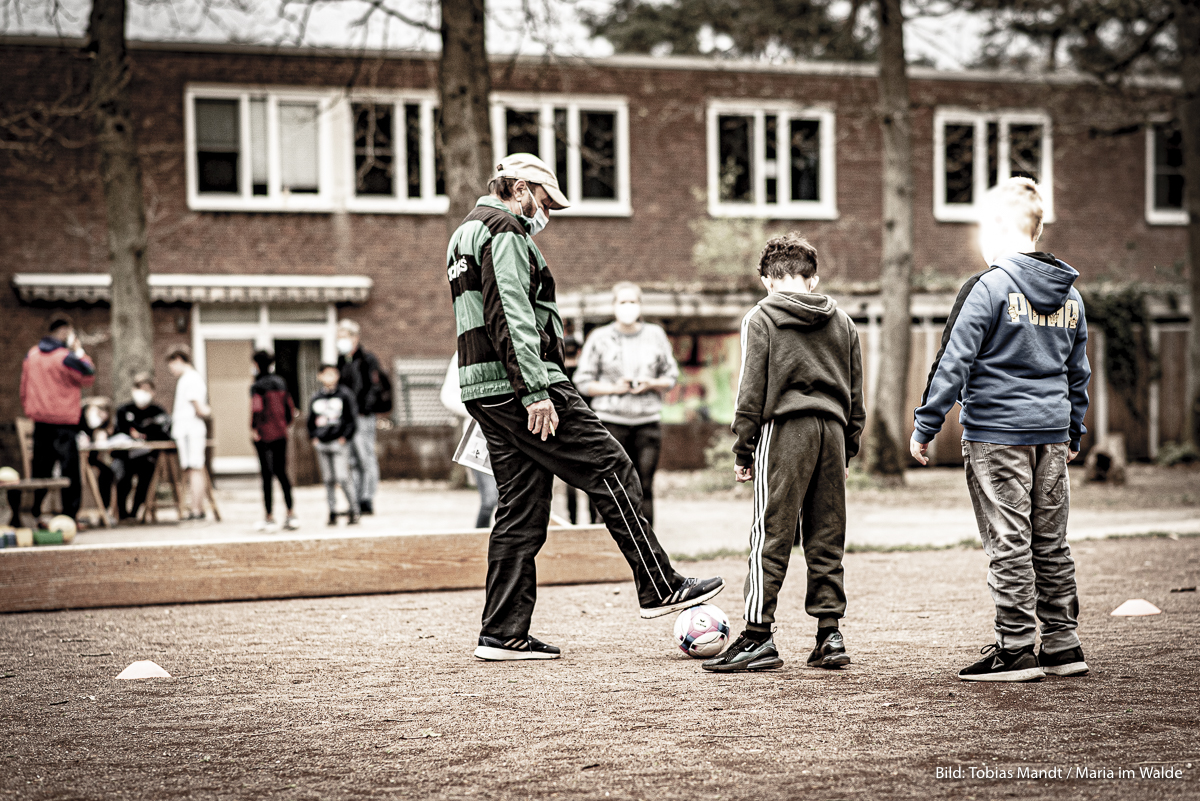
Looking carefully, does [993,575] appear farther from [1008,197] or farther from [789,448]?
[1008,197]

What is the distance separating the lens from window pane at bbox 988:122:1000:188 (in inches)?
1022

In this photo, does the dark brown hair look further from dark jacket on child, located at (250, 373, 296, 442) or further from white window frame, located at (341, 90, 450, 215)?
white window frame, located at (341, 90, 450, 215)

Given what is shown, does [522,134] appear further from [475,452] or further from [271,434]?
[475,452]

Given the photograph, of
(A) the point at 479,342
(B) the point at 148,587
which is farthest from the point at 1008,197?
(B) the point at 148,587

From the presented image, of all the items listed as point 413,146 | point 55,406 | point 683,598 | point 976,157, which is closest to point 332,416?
point 55,406

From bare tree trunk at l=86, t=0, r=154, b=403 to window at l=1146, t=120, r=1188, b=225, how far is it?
67.6ft

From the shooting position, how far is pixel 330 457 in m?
12.2

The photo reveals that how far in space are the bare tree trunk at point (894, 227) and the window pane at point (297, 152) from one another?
1117cm

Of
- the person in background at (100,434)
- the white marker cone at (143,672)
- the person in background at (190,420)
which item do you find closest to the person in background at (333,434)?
the person in background at (190,420)

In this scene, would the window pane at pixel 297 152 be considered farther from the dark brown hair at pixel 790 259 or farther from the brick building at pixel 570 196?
the dark brown hair at pixel 790 259

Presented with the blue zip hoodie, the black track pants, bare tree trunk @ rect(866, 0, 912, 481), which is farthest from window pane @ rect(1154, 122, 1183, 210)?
the black track pants

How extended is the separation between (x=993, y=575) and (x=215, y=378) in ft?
64.9

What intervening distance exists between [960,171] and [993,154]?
0.77 meters

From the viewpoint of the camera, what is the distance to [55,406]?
12.4m
